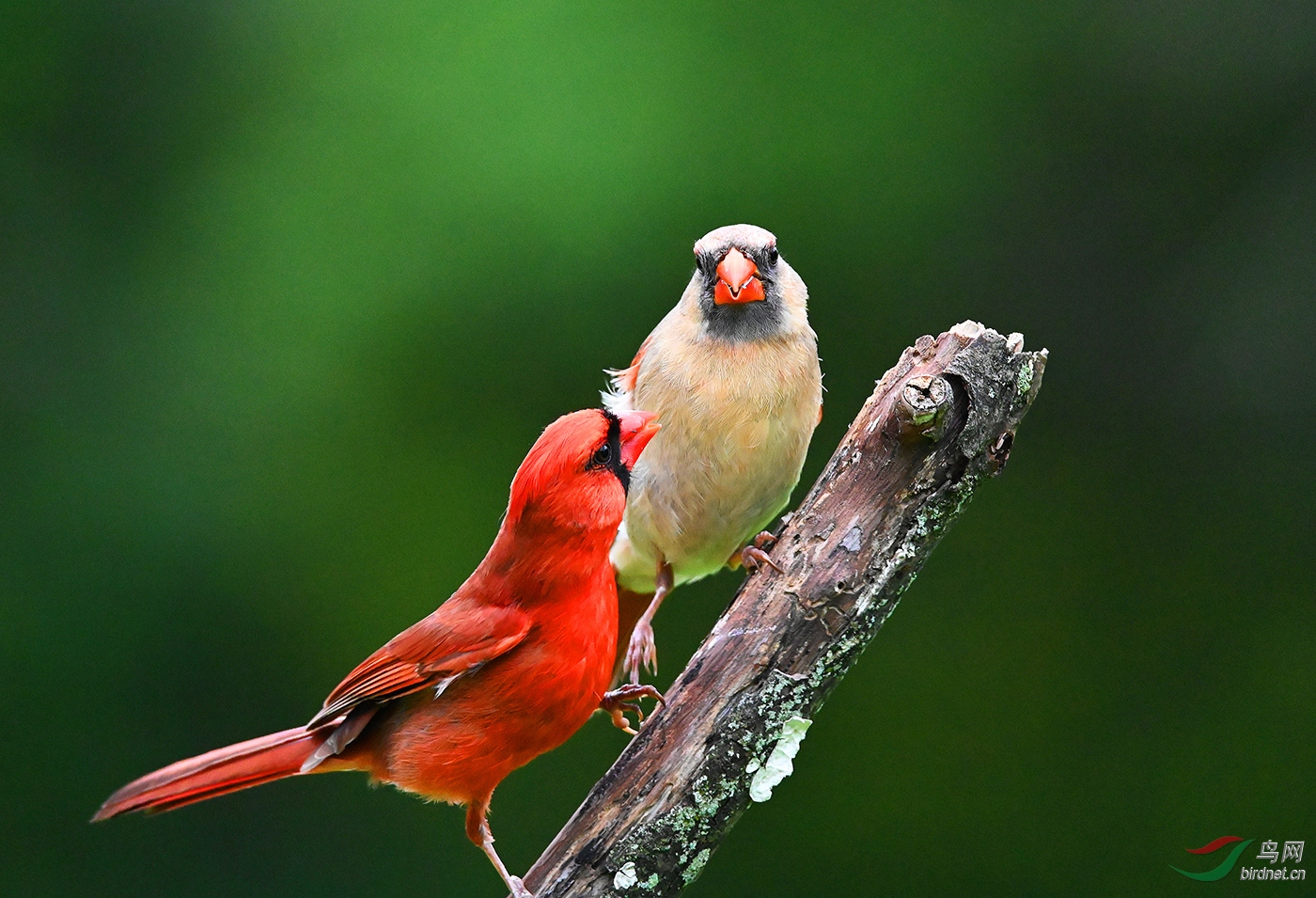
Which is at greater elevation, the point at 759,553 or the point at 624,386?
the point at 624,386

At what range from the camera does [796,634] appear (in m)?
2.40

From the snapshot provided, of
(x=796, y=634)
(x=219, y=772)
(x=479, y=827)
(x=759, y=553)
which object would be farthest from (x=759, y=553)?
(x=219, y=772)

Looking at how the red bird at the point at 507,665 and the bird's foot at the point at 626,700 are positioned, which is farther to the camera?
the bird's foot at the point at 626,700

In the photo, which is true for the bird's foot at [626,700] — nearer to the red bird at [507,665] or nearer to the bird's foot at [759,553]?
the red bird at [507,665]

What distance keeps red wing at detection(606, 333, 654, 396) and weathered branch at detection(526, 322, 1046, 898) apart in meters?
0.62

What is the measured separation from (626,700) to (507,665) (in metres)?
0.27

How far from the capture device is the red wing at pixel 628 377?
2.89m

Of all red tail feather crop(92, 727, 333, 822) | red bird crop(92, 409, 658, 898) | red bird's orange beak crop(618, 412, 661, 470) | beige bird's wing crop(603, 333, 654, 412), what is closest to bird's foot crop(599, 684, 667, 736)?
red bird crop(92, 409, 658, 898)

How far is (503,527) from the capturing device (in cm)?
237

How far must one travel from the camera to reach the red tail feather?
230 centimetres

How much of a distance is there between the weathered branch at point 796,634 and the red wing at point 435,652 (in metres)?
0.35

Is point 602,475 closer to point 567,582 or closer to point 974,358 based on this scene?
point 567,582

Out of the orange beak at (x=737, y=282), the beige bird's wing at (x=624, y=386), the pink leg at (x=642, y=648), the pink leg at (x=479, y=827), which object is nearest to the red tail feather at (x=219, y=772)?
the pink leg at (x=479, y=827)

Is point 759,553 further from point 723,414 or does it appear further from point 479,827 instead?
point 479,827
